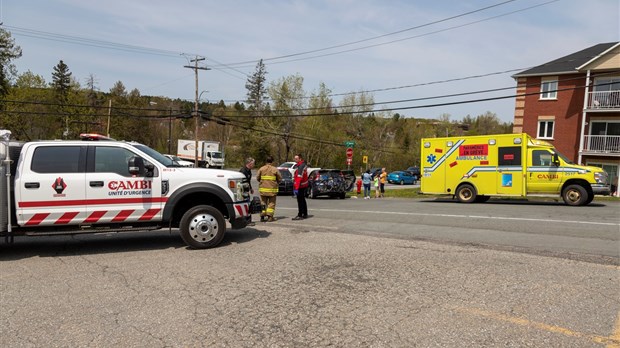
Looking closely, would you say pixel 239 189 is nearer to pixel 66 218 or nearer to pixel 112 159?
pixel 112 159

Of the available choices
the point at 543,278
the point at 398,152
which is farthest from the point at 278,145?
the point at 543,278

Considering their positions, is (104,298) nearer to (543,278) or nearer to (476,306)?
(476,306)

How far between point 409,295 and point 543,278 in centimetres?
197

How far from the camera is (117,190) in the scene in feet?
22.6

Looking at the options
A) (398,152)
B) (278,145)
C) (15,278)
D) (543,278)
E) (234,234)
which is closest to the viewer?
(543,278)

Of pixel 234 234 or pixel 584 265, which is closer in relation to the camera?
pixel 584 265

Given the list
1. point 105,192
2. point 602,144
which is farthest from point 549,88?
point 105,192

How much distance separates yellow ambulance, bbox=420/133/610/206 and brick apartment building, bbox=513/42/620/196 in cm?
1496

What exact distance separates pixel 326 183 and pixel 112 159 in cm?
1525

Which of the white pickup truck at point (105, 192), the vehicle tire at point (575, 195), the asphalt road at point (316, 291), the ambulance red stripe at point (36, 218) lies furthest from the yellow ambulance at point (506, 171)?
the ambulance red stripe at point (36, 218)

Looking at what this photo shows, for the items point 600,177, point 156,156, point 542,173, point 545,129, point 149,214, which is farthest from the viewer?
point 545,129

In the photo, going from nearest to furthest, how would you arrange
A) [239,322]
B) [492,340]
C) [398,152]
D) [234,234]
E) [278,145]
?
[492,340] → [239,322] → [234,234] → [278,145] → [398,152]

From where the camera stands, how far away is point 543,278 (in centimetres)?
529

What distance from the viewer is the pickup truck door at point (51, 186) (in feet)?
21.3
